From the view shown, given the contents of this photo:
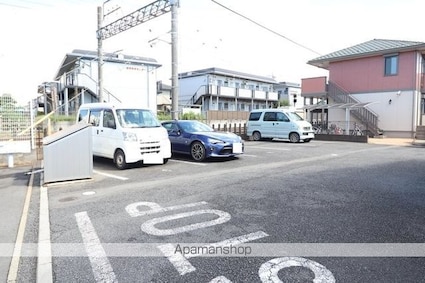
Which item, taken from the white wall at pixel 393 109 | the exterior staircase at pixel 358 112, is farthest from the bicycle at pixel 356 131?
the white wall at pixel 393 109

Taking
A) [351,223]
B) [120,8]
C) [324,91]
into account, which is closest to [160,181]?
[351,223]

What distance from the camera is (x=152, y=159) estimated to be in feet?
27.3

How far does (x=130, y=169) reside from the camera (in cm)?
829

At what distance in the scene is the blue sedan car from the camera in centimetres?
919

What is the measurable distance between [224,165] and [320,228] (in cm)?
499

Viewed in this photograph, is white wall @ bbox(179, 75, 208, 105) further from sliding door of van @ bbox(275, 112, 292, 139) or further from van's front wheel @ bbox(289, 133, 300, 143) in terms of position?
van's front wheel @ bbox(289, 133, 300, 143)

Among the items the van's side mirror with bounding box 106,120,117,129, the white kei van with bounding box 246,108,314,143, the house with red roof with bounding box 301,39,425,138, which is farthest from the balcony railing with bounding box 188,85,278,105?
the van's side mirror with bounding box 106,120,117,129

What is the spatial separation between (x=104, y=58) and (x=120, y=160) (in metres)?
20.8

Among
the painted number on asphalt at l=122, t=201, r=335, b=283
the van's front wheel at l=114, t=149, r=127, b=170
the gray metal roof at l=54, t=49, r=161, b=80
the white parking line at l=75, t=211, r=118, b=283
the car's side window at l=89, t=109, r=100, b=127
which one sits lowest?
the white parking line at l=75, t=211, r=118, b=283

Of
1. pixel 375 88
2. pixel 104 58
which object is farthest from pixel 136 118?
pixel 104 58

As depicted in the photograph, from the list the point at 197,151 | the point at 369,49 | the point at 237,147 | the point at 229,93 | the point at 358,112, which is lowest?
the point at 197,151

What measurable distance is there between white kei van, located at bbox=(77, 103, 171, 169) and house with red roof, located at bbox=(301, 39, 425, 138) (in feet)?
47.3

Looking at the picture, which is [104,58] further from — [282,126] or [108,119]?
[108,119]

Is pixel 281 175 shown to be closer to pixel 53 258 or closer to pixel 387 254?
pixel 387 254
